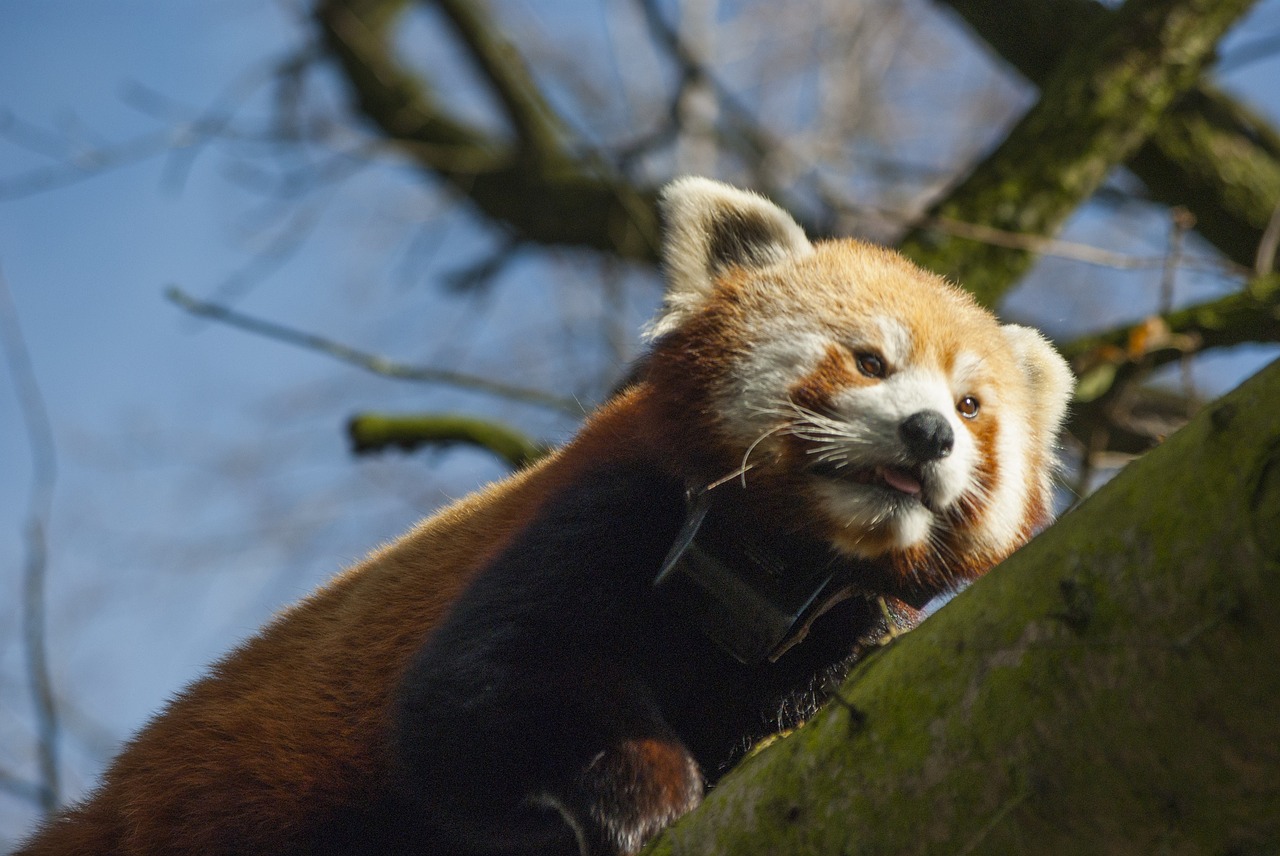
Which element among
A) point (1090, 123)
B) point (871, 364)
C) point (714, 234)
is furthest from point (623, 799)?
point (1090, 123)

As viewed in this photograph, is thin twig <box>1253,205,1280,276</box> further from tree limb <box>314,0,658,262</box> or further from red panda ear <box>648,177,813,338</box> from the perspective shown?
tree limb <box>314,0,658,262</box>

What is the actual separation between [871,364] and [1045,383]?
646mm

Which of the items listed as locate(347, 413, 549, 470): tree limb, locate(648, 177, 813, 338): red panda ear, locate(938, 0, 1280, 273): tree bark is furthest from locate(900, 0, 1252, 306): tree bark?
locate(347, 413, 549, 470): tree limb

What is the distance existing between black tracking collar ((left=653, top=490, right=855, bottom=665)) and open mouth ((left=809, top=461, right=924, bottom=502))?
166 millimetres

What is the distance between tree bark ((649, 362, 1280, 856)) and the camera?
1.27 meters

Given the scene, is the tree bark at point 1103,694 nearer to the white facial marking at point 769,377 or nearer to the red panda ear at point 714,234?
the white facial marking at point 769,377

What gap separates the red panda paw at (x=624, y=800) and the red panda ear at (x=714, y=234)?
109 cm

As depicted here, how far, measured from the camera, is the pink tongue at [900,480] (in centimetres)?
229

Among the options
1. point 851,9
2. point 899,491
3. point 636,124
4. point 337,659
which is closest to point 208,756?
point 337,659

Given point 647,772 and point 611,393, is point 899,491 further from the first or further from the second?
point 611,393

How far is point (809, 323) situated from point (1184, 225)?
1.94m

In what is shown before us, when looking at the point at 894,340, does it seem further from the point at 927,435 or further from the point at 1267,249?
the point at 1267,249

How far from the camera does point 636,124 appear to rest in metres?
8.63

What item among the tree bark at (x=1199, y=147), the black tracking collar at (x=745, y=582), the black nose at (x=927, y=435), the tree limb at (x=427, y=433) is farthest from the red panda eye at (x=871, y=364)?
the tree bark at (x=1199, y=147)
